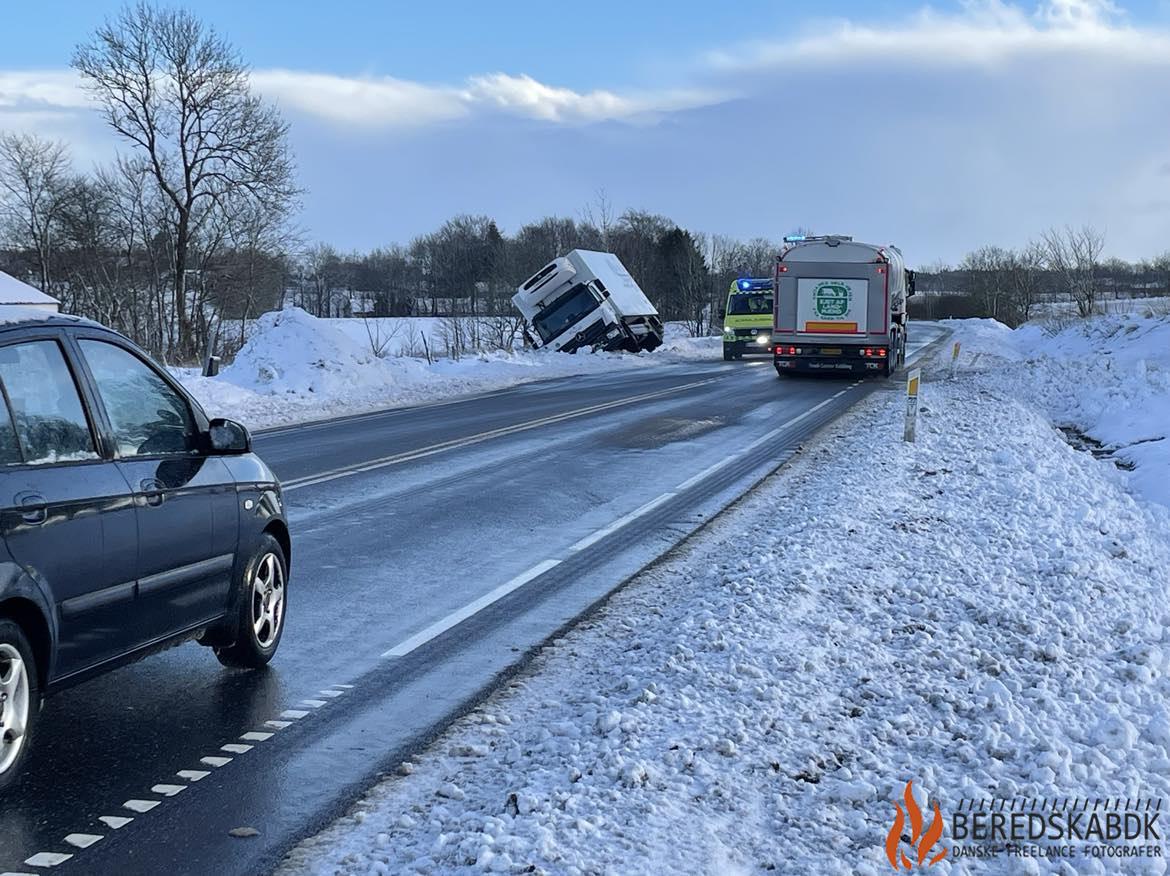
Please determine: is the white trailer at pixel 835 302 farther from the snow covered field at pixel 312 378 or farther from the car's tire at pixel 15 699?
the car's tire at pixel 15 699

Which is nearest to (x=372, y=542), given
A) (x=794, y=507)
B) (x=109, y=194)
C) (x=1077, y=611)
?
(x=794, y=507)

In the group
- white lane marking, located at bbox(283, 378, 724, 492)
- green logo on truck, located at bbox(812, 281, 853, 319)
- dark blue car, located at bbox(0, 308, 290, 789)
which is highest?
green logo on truck, located at bbox(812, 281, 853, 319)

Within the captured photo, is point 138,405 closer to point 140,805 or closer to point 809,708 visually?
point 140,805

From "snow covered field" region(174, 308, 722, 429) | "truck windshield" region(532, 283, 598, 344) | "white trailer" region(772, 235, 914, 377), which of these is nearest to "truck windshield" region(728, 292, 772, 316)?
"truck windshield" region(532, 283, 598, 344)

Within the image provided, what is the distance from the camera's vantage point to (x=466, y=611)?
707 cm

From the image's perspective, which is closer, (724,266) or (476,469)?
(476,469)

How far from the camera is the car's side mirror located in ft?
17.6

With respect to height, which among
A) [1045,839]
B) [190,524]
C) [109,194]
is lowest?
[1045,839]

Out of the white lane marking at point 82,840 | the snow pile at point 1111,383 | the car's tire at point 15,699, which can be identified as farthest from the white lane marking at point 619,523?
the snow pile at point 1111,383

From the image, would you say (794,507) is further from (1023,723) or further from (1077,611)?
(1023,723)

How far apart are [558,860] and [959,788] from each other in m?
1.70

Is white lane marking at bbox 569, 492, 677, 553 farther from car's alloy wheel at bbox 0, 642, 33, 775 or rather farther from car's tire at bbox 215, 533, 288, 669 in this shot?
car's alloy wheel at bbox 0, 642, 33, 775

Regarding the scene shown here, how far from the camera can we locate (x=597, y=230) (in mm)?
71750

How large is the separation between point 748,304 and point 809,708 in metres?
38.7
